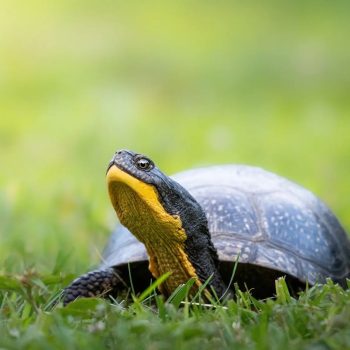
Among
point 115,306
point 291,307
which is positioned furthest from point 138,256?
point 291,307

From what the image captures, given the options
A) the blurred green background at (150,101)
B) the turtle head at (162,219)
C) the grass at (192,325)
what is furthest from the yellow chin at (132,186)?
the blurred green background at (150,101)

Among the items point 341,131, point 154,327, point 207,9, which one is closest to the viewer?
point 154,327

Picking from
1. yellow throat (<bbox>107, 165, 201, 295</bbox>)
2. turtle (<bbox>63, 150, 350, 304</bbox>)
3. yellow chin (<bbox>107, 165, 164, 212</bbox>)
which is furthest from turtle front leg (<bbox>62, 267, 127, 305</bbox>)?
yellow chin (<bbox>107, 165, 164, 212</bbox>)

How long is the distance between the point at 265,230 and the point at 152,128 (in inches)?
240

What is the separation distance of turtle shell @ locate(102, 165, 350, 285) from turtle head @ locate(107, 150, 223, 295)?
18 cm

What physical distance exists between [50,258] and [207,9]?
1366cm

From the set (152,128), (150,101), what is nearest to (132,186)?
(152,128)

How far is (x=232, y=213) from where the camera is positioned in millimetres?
3809

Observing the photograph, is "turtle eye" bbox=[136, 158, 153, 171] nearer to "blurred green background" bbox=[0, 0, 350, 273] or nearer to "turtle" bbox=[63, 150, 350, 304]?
"turtle" bbox=[63, 150, 350, 304]

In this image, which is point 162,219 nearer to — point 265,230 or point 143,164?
point 143,164

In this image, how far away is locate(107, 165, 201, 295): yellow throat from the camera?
330 centimetres

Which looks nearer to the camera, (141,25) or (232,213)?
(232,213)

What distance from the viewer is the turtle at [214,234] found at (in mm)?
3357

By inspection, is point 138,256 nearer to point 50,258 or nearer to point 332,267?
point 332,267
